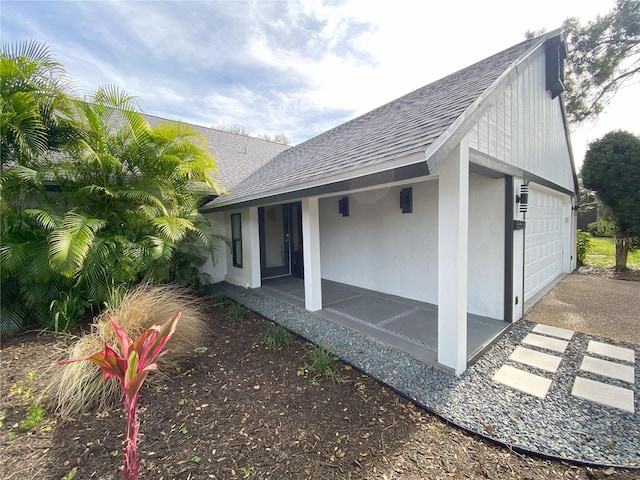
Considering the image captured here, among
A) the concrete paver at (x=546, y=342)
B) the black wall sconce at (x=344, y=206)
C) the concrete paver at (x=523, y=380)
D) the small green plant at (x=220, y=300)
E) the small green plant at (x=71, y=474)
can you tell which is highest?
the black wall sconce at (x=344, y=206)

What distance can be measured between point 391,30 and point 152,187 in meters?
6.34

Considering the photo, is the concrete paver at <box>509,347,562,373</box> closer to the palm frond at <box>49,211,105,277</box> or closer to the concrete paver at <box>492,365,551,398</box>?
the concrete paver at <box>492,365,551,398</box>

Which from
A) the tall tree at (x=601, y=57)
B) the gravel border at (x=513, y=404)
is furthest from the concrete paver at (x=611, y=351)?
the tall tree at (x=601, y=57)

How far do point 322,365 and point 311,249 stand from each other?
9.18 ft

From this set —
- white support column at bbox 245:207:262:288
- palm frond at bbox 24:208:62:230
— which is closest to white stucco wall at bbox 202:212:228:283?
white support column at bbox 245:207:262:288

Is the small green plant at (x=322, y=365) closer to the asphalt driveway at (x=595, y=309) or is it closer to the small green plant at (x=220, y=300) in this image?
the small green plant at (x=220, y=300)

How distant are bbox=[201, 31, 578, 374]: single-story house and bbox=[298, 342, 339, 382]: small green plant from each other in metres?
1.53

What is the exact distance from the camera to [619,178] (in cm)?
984

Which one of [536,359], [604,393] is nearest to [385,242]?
[536,359]

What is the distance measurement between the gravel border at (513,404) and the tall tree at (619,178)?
319 inches

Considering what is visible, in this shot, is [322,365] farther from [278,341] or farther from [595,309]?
[595,309]

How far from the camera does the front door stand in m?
10.0

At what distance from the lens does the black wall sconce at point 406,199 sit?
672cm

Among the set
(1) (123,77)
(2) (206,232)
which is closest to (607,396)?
(2) (206,232)
